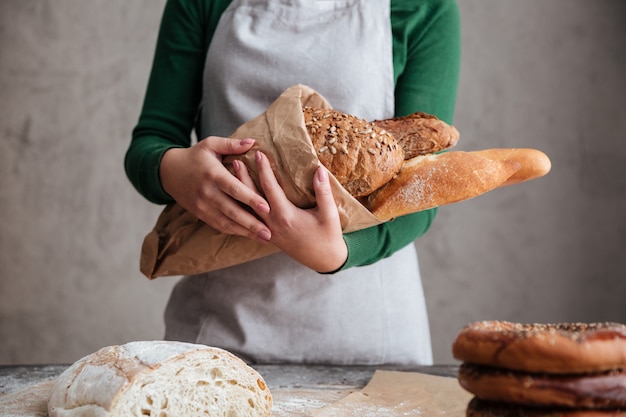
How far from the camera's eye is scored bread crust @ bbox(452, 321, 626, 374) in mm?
640

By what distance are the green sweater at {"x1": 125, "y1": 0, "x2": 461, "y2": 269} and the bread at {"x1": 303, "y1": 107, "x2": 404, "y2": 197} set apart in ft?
0.98

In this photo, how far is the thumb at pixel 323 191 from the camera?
3.21 feet

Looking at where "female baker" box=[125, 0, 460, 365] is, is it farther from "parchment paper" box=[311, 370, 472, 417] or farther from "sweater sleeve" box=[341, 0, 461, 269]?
"parchment paper" box=[311, 370, 472, 417]

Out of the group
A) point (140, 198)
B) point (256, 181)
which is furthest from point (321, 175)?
point (140, 198)

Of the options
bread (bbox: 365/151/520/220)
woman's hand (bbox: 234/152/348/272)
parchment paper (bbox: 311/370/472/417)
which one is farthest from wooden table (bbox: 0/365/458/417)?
bread (bbox: 365/151/520/220)

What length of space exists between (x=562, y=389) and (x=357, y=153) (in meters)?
0.46

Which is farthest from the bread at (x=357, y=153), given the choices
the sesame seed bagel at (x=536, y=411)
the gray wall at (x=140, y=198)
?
the gray wall at (x=140, y=198)

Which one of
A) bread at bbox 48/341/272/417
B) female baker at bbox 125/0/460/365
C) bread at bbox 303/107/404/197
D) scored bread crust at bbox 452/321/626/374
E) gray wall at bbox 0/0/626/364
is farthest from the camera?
gray wall at bbox 0/0/626/364

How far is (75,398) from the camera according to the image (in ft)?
2.95

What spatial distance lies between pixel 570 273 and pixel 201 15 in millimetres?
1771

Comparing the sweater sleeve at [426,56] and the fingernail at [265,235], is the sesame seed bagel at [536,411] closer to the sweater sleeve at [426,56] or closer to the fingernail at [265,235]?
the fingernail at [265,235]

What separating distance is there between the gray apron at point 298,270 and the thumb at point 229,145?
27cm

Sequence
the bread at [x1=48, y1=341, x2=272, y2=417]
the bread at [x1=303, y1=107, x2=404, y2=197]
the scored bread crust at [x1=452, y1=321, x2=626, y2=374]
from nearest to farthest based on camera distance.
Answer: the scored bread crust at [x1=452, y1=321, x2=626, y2=374] → the bread at [x1=48, y1=341, x2=272, y2=417] → the bread at [x1=303, y1=107, x2=404, y2=197]

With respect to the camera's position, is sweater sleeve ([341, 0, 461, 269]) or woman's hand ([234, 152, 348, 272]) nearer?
woman's hand ([234, 152, 348, 272])
